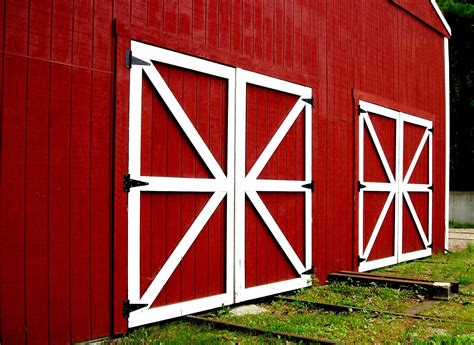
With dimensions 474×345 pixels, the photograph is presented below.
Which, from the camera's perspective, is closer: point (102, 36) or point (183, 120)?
point (102, 36)

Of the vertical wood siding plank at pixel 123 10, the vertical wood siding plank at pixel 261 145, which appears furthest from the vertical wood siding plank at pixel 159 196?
the vertical wood siding plank at pixel 261 145

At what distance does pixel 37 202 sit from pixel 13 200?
189 mm

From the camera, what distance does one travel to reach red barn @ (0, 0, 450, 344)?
428cm

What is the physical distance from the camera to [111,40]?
486 cm

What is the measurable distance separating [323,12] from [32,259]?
16.8ft

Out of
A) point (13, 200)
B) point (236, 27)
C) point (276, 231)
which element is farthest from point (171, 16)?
point (276, 231)

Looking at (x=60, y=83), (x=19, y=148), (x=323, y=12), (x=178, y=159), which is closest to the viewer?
(x=19, y=148)

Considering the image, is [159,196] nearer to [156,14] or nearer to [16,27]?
[156,14]

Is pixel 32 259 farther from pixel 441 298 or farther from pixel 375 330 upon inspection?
pixel 441 298

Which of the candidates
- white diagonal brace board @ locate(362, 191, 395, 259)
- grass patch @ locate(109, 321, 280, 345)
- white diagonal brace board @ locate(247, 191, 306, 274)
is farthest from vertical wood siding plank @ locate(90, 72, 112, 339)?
white diagonal brace board @ locate(362, 191, 395, 259)

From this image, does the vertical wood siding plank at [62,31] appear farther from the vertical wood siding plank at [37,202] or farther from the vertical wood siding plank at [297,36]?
the vertical wood siding plank at [297,36]

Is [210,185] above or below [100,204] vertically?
above

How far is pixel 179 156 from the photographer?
5.44m

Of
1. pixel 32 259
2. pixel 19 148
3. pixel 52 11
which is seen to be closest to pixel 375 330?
pixel 32 259
